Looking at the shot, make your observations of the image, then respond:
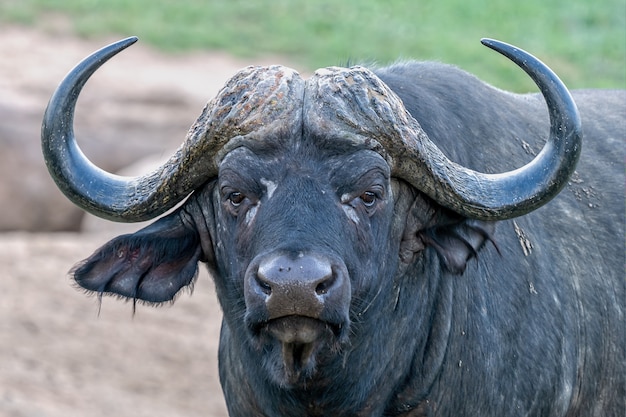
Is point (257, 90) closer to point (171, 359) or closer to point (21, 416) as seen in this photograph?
point (21, 416)

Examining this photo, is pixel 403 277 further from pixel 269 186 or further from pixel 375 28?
pixel 375 28

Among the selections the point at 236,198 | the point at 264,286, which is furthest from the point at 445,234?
the point at 264,286

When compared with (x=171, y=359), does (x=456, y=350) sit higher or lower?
higher

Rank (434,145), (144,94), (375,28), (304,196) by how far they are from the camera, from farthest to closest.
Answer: (375,28)
(144,94)
(434,145)
(304,196)

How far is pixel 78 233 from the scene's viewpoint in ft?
47.8

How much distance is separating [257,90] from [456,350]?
139cm

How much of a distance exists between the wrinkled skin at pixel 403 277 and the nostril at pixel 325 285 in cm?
6

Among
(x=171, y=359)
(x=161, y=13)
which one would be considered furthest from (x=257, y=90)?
(x=161, y=13)

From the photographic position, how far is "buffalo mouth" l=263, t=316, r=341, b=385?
4555mm

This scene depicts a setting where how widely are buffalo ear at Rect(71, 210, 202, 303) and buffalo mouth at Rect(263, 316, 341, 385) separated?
652mm

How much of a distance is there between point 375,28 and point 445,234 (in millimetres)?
17205

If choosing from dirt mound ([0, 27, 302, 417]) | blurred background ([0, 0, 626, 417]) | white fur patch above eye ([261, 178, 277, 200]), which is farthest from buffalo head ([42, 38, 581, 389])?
dirt mound ([0, 27, 302, 417])

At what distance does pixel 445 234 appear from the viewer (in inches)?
206

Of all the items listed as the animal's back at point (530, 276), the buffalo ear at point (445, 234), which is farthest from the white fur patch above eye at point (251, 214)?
Result: the animal's back at point (530, 276)
